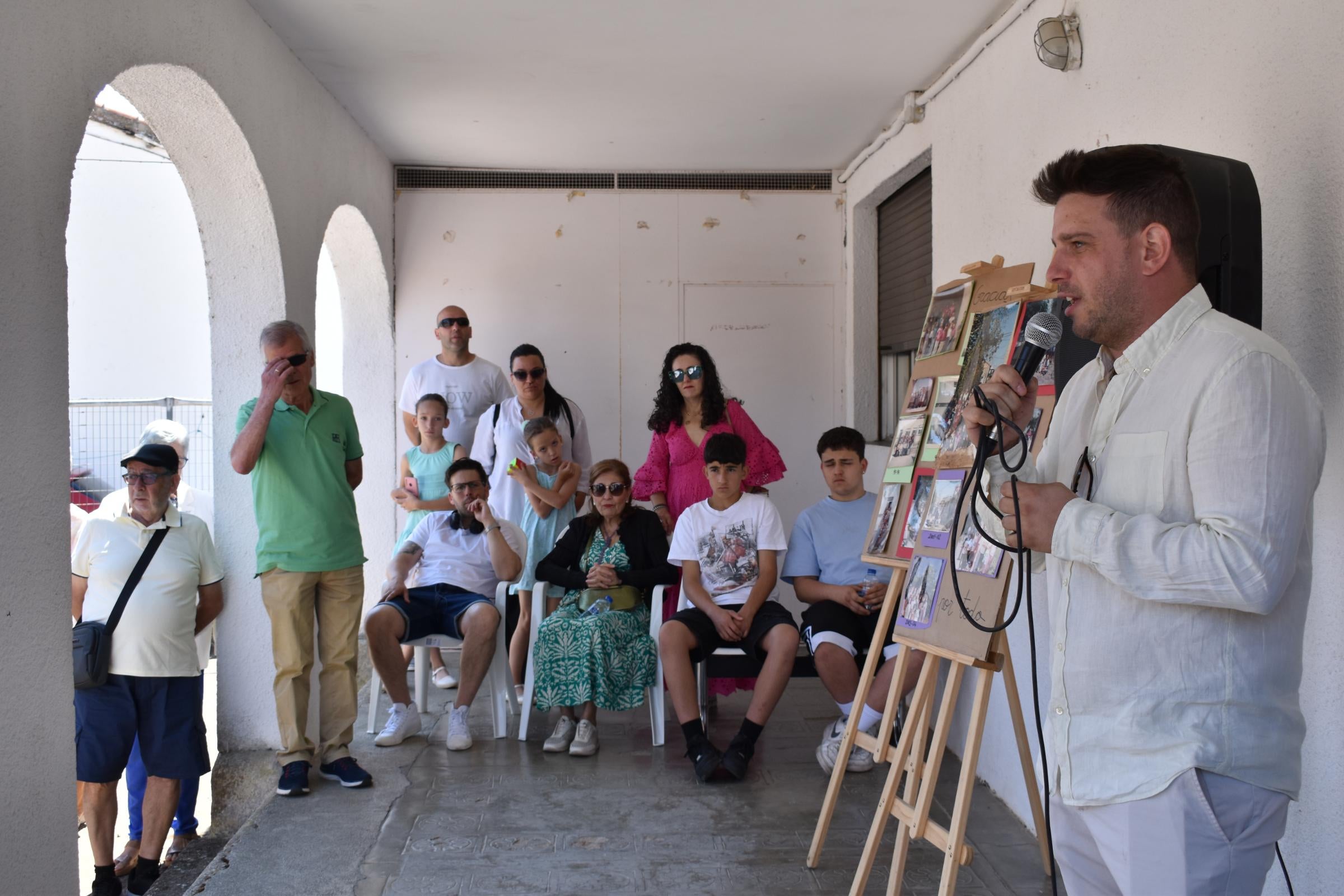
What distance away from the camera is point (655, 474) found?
480 cm

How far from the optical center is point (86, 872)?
167 inches

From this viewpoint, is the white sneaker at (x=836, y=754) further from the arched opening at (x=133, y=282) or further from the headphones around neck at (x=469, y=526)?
the arched opening at (x=133, y=282)

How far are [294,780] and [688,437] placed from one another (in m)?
2.17

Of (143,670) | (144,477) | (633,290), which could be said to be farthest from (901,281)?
(143,670)

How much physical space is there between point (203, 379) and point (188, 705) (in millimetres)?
5937

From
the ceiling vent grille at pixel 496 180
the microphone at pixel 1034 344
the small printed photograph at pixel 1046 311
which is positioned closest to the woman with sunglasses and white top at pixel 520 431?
the ceiling vent grille at pixel 496 180

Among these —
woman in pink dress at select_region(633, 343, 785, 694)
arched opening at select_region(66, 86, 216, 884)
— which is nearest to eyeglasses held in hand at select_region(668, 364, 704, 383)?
woman in pink dress at select_region(633, 343, 785, 694)

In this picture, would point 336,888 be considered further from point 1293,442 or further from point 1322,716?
point 1293,442

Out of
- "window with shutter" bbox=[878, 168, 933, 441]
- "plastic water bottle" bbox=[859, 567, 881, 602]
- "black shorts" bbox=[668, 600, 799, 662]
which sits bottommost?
"black shorts" bbox=[668, 600, 799, 662]

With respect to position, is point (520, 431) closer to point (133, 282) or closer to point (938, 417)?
point (938, 417)

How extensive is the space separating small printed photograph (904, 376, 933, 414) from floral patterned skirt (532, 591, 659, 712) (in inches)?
65.7

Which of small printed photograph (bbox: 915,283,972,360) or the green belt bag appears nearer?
small printed photograph (bbox: 915,283,972,360)

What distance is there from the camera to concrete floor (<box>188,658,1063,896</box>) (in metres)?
3.02

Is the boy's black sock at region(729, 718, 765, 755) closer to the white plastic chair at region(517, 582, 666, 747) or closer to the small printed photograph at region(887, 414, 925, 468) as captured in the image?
the white plastic chair at region(517, 582, 666, 747)
